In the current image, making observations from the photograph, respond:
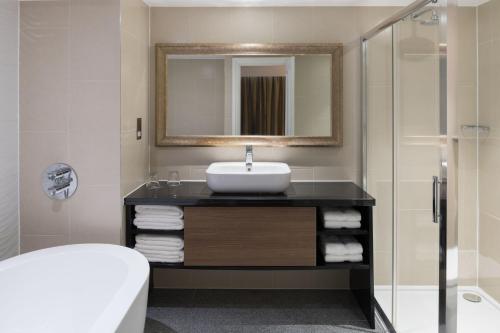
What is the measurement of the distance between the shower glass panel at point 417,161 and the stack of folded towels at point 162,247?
4.22ft

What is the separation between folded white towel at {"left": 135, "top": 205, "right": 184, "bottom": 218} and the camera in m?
2.55

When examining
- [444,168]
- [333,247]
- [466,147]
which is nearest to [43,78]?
[333,247]

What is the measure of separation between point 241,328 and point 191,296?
58 cm

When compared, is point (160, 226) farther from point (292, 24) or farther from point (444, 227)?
point (292, 24)

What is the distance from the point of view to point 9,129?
7.74 ft

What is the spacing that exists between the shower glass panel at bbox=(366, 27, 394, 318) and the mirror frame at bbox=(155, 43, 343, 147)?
275 mm

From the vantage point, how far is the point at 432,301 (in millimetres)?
1889

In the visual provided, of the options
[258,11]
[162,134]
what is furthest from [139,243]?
[258,11]

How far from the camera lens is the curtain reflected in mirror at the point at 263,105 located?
3.01 metres

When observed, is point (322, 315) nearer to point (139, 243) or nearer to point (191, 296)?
point (191, 296)

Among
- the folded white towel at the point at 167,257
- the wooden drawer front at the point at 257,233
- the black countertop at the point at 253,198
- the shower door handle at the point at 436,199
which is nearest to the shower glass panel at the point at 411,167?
the shower door handle at the point at 436,199

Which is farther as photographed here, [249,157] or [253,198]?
[249,157]

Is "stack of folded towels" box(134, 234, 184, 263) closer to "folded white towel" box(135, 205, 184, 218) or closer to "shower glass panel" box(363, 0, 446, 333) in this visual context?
"folded white towel" box(135, 205, 184, 218)

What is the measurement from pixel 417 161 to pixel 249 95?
4.60ft
